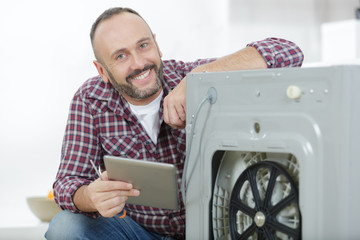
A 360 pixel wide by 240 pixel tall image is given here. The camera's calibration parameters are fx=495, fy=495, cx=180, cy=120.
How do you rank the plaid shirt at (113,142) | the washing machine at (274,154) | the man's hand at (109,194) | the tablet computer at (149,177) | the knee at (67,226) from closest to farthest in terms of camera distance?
the washing machine at (274,154), the tablet computer at (149,177), the man's hand at (109,194), the knee at (67,226), the plaid shirt at (113,142)

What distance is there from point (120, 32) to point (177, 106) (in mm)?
435

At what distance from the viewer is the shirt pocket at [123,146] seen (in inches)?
61.0

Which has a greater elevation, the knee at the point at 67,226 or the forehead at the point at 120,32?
the forehead at the point at 120,32

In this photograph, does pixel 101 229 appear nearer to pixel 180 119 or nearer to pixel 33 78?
pixel 180 119

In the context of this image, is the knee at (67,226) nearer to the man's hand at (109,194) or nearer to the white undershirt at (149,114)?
the man's hand at (109,194)

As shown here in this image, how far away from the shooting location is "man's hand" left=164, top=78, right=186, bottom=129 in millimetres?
1197

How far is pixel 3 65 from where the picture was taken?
283cm

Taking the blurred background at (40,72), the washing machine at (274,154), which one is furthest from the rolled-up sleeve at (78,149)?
the blurred background at (40,72)

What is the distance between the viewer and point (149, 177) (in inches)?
44.3

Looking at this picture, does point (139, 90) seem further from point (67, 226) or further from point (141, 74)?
point (67, 226)

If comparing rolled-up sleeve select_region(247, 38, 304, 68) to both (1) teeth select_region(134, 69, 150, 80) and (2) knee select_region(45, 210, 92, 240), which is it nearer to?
(1) teeth select_region(134, 69, 150, 80)

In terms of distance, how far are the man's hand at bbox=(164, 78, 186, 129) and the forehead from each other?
1.19 ft

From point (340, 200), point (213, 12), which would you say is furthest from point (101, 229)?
point (213, 12)

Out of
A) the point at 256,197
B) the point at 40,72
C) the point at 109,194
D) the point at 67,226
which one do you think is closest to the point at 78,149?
the point at 67,226
